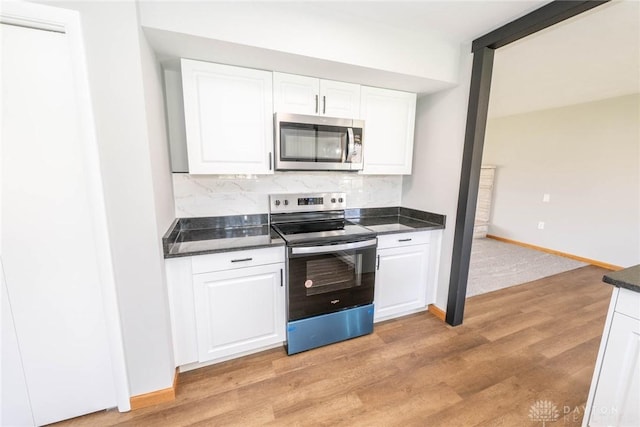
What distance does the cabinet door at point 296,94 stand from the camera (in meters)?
1.87

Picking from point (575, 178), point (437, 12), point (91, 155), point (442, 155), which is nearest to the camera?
point (91, 155)

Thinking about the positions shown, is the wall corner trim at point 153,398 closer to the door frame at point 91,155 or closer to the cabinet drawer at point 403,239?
the door frame at point 91,155

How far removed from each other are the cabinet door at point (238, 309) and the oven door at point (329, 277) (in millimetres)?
128

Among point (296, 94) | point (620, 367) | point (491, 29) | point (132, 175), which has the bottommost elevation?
point (620, 367)

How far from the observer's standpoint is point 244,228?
2.17 metres

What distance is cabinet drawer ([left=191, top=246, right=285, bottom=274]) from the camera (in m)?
1.62

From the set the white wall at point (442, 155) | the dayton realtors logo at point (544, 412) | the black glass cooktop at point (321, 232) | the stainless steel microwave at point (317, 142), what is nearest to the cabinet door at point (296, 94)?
the stainless steel microwave at point (317, 142)

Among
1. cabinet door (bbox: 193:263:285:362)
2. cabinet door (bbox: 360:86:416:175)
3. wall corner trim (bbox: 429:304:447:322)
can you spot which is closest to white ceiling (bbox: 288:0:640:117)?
cabinet door (bbox: 360:86:416:175)

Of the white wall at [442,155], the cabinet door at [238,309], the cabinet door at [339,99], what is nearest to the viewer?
the cabinet door at [238,309]

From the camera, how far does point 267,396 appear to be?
1.59m

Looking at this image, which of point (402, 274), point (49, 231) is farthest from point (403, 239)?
point (49, 231)

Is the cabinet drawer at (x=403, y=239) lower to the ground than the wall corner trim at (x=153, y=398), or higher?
higher

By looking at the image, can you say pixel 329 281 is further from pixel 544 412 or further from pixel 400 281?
pixel 544 412

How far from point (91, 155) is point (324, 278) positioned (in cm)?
157
